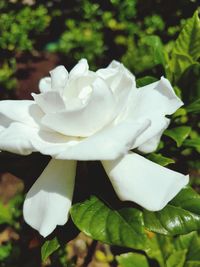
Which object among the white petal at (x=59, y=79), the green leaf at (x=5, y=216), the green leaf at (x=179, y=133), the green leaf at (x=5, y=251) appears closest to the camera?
the white petal at (x=59, y=79)

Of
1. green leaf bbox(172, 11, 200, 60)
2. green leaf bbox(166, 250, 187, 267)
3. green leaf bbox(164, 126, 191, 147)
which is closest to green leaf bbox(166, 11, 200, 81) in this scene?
green leaf bbox(172, 11, 200, 60)

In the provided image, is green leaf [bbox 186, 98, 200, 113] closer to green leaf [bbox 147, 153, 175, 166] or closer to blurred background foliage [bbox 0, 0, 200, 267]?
blurred background foliage [bbox 0, 0, 200, 267]

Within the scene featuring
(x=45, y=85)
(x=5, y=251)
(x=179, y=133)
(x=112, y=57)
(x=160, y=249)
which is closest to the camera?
(x=45, y=85)

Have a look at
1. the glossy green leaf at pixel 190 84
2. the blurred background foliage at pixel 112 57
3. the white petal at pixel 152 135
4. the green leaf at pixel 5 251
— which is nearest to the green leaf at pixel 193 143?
the blurred background foliage at pixel 112 57

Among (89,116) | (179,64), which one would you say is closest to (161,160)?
(89,116)

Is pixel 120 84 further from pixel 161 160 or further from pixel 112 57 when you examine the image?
pixel 112 57

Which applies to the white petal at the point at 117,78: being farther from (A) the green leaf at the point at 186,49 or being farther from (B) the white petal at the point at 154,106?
(A) the green leaf at the point at 186,49
